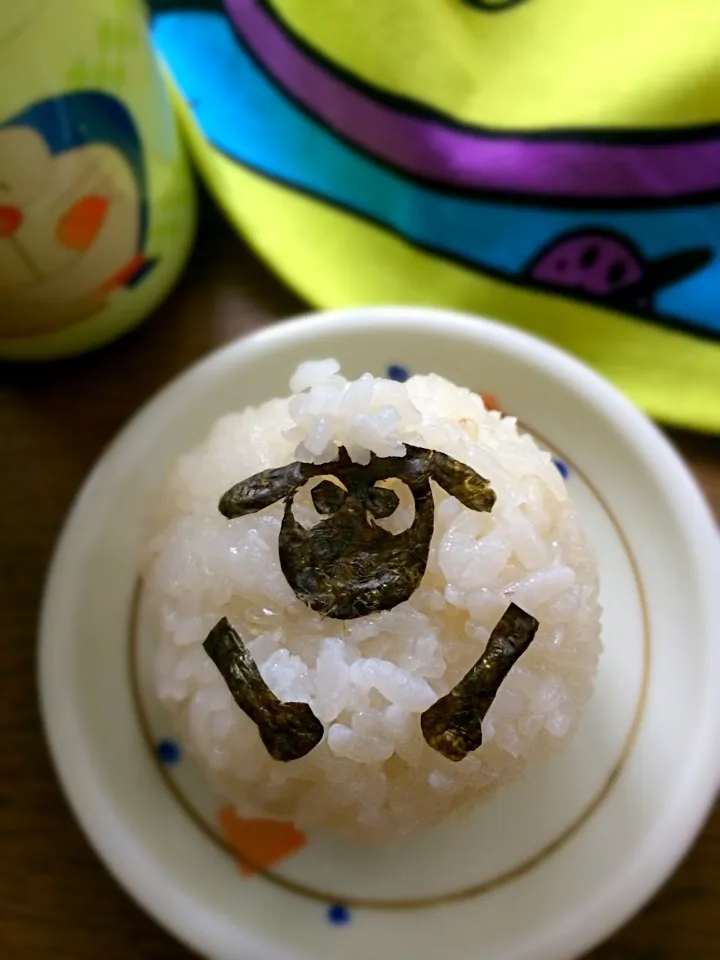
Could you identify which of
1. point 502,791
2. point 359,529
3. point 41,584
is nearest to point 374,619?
point 359,529

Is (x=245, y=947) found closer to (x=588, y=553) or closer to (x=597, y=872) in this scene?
(x=597, y=872)

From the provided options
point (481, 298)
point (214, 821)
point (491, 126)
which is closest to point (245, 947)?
point (214, 821)

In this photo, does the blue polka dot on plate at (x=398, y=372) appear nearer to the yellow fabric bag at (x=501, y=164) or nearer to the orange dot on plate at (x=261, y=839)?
the yellow fabric bag at (x=501, y=164)

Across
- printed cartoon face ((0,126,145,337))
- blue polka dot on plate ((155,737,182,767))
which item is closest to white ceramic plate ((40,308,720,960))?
blue polka dot on plate ((155,737,182,767))

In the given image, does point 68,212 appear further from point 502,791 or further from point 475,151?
point 502,791

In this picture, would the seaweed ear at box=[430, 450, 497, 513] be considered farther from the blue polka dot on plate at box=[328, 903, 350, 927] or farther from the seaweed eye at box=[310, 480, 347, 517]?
the blue polka dot on plate at box=[328, 903, 350, 927]
